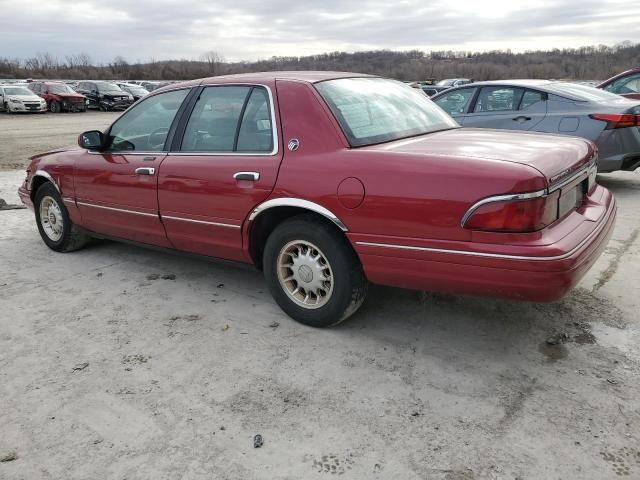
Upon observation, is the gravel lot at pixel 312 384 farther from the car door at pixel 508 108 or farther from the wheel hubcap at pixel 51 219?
the car door at pixel 508 108

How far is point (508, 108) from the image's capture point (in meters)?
7.48

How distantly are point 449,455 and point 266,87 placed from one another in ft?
8.29

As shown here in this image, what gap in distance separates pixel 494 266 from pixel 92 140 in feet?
11.5

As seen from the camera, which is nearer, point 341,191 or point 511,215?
point 511,215

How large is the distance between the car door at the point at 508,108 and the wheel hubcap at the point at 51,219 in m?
5.38

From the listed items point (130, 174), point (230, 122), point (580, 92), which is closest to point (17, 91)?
point (130, 174)

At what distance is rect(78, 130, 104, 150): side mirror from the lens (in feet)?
15.3

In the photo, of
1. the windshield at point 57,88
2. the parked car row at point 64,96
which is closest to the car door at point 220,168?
the parked car row at point 64,96

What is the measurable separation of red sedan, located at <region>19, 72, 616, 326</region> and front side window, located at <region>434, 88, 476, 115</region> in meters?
3.80

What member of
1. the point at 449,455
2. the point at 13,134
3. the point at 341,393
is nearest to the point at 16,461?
the point at 341,393

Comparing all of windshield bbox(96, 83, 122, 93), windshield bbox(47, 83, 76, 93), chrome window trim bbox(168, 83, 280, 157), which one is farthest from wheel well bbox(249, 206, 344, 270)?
windshield bbox(96, 83, 122, 93)

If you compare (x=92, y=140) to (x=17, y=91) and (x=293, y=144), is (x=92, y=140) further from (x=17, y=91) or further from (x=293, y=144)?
(x=17, y=91)

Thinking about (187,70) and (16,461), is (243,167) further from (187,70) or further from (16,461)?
(187,70)

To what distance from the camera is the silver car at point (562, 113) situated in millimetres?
6738
